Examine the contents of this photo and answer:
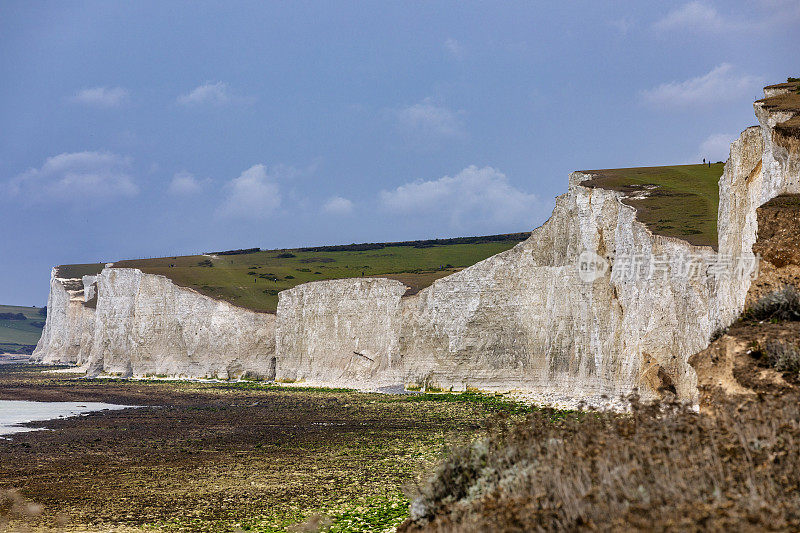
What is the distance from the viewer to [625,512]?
550cm

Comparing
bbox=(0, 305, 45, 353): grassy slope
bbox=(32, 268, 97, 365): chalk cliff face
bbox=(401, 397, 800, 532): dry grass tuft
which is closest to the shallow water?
bbox=(401, 397, 800, 532): dry grass tuft

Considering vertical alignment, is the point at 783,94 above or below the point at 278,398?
above

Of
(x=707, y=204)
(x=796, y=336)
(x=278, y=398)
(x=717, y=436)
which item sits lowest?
(x=278, y=398)

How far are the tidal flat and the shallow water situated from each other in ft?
5.11

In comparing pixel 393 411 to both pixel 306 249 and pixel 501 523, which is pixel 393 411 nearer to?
pixel 501 523

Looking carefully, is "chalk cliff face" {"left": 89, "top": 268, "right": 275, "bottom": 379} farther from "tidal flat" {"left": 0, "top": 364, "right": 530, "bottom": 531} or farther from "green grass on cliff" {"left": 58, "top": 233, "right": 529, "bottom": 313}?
"tidal flat" {"left": 0, "top": 364, "right": 530, "bottom": 531}

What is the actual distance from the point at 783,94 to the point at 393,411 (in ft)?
65.8

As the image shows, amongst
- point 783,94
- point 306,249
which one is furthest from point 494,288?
point 306,249

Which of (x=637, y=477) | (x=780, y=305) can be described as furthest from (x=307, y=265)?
(x=637, y=477)

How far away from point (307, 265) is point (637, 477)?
93.6m

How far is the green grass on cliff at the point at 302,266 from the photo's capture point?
6912 cm

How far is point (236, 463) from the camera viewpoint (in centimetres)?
1914

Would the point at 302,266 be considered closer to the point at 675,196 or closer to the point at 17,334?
the point at 675,196

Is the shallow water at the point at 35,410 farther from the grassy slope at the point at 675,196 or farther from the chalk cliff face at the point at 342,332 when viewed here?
the grassy slope at the point at 675,196
